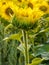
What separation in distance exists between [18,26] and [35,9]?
83mm

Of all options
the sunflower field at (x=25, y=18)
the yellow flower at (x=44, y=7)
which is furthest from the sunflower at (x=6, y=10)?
the yellow flower at (x=44, y=7)

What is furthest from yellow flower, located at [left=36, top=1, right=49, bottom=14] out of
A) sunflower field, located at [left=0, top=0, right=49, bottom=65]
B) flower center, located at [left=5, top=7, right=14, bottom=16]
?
flower center, located at [left=5, top=7, right=14, bottom=16]

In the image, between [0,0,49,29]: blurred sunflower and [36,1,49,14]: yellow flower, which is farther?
[36,1,49,14]: yellow flower

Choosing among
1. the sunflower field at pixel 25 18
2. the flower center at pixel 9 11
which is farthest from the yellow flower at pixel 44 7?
the flower center at pixel 9 11

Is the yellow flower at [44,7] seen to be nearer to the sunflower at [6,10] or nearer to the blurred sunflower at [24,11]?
the blurred sunflower at [24,11]

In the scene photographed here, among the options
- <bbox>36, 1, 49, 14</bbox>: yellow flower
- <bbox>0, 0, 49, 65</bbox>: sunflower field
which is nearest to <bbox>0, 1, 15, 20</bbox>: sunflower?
<bbox>0, 0, 49, 65</bbox>: sunflower field

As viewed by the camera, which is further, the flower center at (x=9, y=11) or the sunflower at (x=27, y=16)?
the flower center at (x=9, y=11)

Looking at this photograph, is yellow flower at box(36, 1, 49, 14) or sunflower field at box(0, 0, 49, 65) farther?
yellow flower at box(36, 1, 49, 14)

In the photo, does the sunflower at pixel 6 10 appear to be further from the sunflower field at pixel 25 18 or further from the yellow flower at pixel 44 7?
the yellow flower at pixel 44 7

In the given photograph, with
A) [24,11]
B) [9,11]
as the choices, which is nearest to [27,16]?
[24,11]

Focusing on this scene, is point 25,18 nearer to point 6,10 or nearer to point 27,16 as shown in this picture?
point 27,16

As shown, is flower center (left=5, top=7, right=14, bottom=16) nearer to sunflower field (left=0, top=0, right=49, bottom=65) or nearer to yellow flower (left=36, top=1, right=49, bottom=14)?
sunflower field (left=0, top=0, right=49, bottom=65)

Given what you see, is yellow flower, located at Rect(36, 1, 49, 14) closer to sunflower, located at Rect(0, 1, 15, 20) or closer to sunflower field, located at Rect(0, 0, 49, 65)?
sunflower field, located at Rect(0, 0, 49, 65)

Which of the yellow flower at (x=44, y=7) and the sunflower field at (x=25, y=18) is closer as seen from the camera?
the sunflower field at (x=25, y=18)
